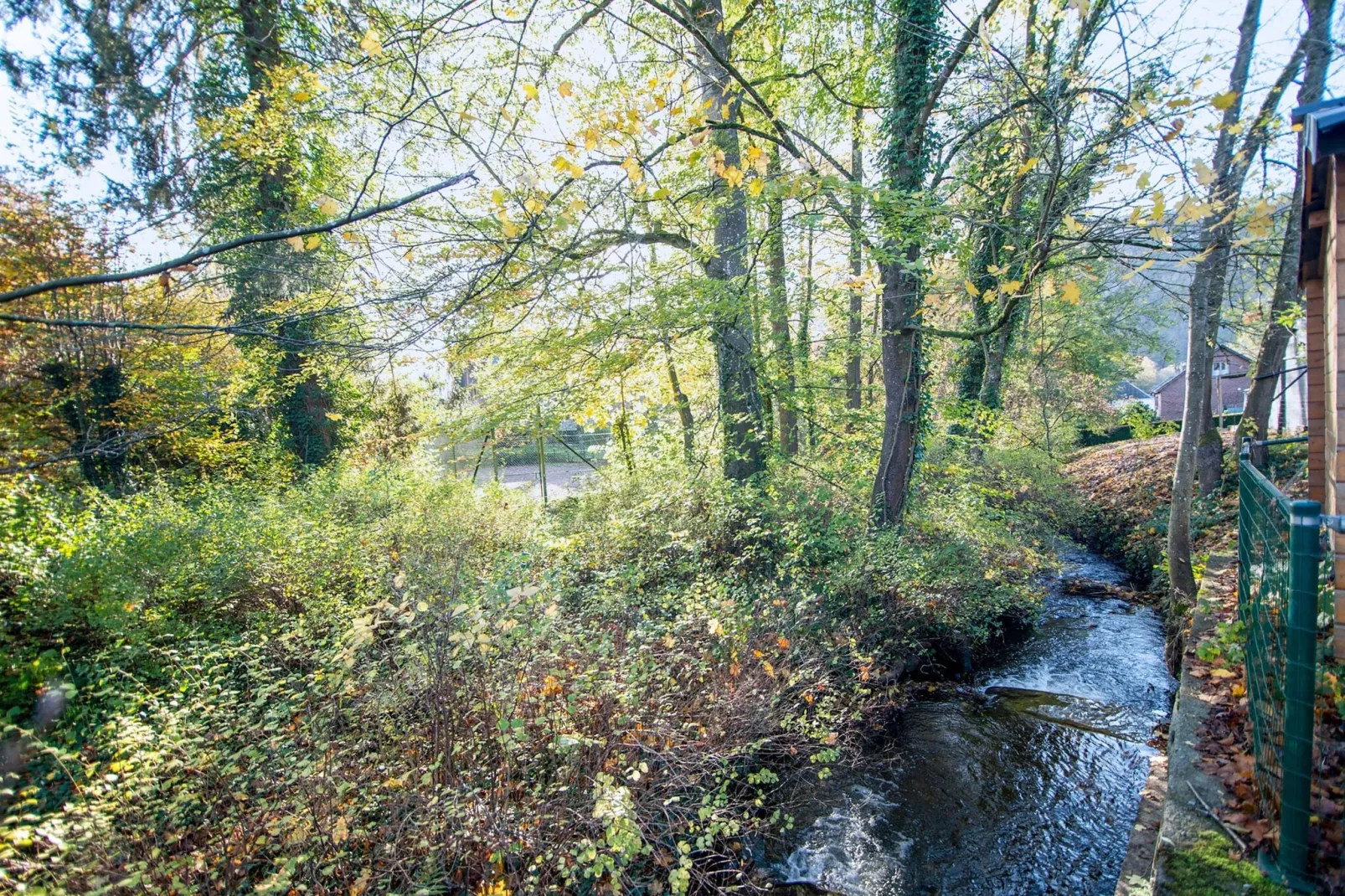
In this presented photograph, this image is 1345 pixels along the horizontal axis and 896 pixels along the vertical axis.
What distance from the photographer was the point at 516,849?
3.16 meters

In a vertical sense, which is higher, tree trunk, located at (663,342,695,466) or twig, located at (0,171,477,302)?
twig, located at (0,171,477,302)

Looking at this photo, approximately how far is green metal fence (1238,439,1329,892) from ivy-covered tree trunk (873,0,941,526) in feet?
13.4

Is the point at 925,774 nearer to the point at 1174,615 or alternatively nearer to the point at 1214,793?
the point at 1214,793

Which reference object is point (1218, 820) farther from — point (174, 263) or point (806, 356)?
point (806, 356)

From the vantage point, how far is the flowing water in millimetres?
4035

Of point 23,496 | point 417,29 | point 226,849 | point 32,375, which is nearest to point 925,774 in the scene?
point 226,849

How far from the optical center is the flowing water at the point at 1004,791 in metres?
4.04

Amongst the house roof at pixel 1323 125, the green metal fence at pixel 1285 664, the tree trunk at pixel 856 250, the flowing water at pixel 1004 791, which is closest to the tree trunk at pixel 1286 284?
the house roof at pixel 1323 125

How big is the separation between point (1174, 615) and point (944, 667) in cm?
262

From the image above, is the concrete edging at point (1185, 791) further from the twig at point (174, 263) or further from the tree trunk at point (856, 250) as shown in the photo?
the twig at point (174, 263)

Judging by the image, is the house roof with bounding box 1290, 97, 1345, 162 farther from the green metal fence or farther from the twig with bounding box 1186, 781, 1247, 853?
the twig with bounding box 1186, 781, 1247, 853

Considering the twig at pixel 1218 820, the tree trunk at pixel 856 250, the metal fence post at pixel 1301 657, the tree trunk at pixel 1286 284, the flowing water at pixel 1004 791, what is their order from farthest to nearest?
the tree trunk at pixel 856 250 → the tree trunk at pixel 1286 284 → the flowing water at pixel 1004 791 → the twig at pixel 1218 820 → the metal fence post at pixel 1301 657

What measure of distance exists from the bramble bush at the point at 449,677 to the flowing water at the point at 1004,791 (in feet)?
1.34

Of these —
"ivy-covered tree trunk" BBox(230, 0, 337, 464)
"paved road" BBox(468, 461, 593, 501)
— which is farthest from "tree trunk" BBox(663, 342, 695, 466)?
"paved road" BBox(468, 461, 593, 501)
